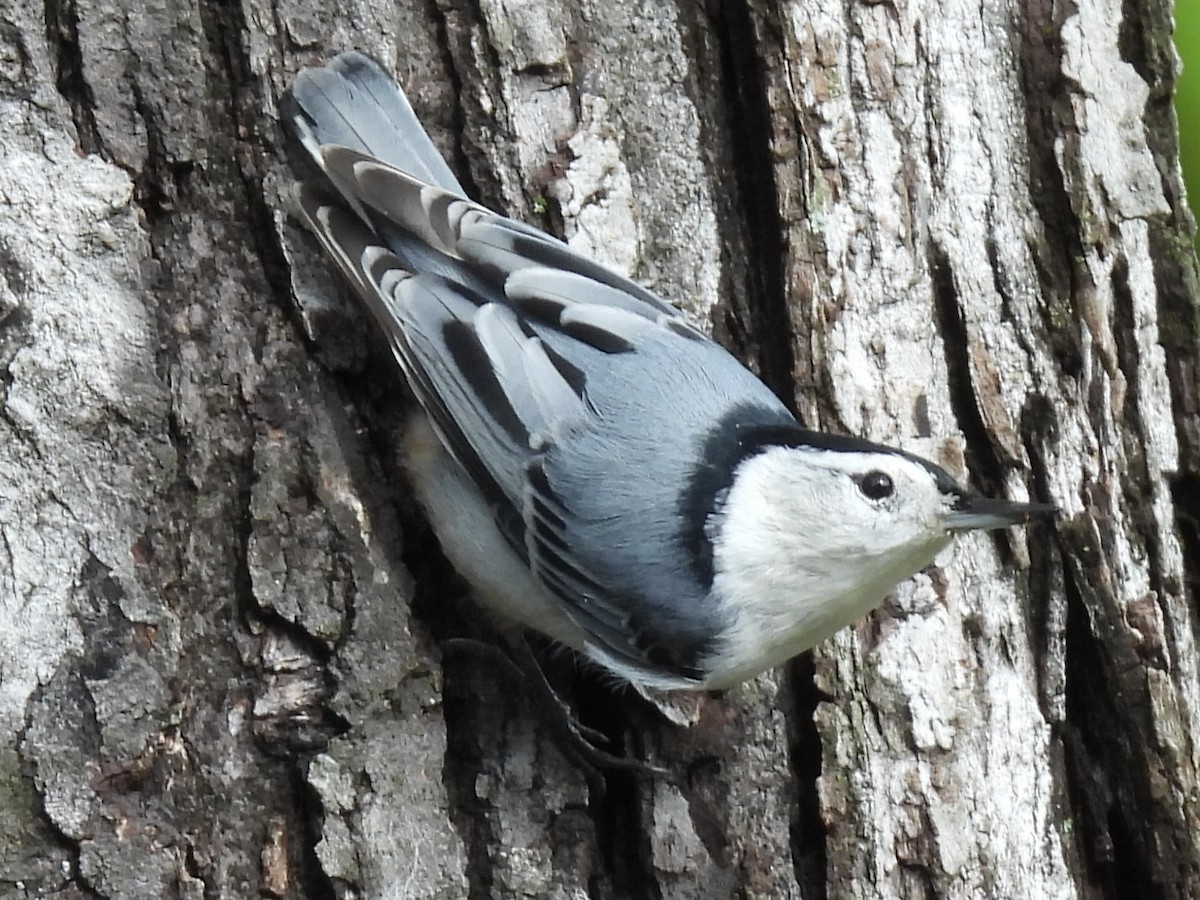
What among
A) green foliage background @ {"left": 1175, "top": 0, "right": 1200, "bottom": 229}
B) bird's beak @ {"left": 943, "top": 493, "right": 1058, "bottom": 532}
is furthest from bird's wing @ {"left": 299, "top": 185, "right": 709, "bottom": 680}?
green foliage background @ {"left": 1175, "top": 0, "right": 1200, "bottom": 229}

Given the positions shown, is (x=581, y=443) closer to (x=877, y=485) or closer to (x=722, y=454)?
(x=722, y=454)

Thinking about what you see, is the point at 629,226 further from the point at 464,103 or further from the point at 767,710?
the point at 767,710

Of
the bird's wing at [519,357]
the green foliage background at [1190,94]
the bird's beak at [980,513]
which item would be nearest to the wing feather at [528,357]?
the bird's wing at [519,357]

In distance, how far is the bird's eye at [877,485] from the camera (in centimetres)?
149

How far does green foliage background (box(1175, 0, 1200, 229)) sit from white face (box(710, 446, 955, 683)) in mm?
755

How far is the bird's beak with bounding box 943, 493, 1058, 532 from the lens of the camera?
1.46 metres

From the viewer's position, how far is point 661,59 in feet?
5.69

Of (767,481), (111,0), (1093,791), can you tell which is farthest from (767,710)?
(111,0)

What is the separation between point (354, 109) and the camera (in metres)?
1.59

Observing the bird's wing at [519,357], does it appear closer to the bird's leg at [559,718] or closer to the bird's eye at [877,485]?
the bird's leg at [559,718]

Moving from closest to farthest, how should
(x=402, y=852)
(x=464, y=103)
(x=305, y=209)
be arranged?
(x=402, y=852), (x=305, y=209), (x=464, y=103)

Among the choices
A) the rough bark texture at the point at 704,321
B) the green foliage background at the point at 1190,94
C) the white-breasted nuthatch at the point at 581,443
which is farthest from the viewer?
the green foliage background at the point at 1190,94

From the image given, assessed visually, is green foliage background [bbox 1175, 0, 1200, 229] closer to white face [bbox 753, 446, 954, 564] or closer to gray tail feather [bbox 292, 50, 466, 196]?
white face [bbox 753, 446, 954, 564]

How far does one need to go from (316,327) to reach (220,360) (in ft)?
0.43
